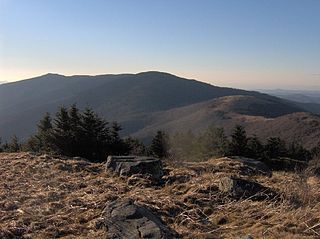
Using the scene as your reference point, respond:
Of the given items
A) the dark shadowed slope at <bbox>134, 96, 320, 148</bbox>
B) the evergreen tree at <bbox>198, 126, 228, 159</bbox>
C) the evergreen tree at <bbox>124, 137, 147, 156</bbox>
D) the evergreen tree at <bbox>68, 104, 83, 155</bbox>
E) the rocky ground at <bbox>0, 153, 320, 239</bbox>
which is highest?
the rocky ground at <bbox>0, 153, 320, 239</bbox>

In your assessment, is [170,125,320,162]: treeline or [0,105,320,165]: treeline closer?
[0,105,320,165]: treeline

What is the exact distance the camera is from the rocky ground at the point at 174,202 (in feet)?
22.7

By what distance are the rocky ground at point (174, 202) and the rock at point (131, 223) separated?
18 centimetres

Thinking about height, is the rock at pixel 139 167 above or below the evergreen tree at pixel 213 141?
above

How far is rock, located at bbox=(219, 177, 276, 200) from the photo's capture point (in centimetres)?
859

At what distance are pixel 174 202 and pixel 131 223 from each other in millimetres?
1660

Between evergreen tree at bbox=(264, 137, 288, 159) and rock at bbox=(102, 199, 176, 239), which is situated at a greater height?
rock at bbox=(102, 199, 176, 239)

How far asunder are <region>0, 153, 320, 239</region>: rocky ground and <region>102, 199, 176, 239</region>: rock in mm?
179

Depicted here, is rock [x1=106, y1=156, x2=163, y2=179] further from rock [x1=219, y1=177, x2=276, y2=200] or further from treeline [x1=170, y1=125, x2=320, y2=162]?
treeline [x1=170, y1=125, x2=320, y2=162]

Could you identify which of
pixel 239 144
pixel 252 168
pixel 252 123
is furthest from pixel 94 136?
pixel 252 123

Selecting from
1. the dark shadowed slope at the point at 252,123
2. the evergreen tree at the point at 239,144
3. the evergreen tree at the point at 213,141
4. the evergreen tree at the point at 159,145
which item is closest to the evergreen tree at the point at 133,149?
the evergreen tree at the point at 159,145

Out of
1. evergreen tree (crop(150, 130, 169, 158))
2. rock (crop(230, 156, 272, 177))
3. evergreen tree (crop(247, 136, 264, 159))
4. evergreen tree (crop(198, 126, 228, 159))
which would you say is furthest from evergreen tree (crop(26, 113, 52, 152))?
rock (crop(230, 156, 272, 177))

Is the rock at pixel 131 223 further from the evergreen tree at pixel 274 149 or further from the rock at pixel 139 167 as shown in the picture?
the evergreen tree at pixel 274 149

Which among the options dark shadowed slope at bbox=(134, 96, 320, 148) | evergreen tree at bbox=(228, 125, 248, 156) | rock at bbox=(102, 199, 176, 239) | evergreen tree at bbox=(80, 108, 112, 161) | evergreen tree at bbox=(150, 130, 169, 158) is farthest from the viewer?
dark shadowed slope at bbox=(134, 96, 320, 148)
